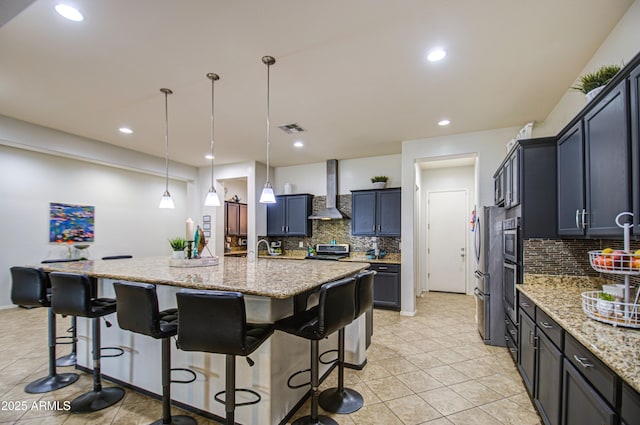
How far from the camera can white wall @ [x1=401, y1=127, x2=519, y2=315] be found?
4320 millimetres

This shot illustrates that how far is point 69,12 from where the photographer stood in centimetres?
210

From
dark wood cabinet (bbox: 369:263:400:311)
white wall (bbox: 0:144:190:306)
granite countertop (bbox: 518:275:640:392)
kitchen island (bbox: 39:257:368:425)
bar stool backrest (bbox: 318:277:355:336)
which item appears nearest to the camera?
granite countertop (bbox: 518:275:640:392)

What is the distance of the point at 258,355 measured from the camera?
2016 millimetres

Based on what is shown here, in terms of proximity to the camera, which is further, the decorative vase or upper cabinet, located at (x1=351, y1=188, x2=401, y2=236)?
upper cabinet, located at (x1=351, y1=188, x2=401, y2=236)

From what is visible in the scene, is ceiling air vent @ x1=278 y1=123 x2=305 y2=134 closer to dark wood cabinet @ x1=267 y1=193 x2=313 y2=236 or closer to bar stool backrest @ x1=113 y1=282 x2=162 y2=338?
dark wood cabinet @ x1=267 y1=193 x2=313 y2=236

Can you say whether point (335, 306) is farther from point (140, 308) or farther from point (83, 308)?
point (83, 308)

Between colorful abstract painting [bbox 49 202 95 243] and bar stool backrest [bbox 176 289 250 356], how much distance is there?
5.32 meters

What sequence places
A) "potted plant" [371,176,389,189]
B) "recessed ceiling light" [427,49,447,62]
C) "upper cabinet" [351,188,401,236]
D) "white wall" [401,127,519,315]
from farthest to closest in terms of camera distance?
"potted plant" [371,176,389,189], "upper cabinet" [351,188,401,236], "white wall" [401,127,519,315], "recessed ceiling light" [427,49,447,62]

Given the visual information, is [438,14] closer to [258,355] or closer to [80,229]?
[258,355]

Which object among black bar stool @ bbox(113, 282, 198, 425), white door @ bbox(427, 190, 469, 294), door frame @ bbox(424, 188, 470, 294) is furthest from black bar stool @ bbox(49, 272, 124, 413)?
white door @ bbox(427, 190, 469, 294)

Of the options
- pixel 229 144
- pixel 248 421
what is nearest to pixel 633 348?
pixel 248 421

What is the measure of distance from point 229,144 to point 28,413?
410cm

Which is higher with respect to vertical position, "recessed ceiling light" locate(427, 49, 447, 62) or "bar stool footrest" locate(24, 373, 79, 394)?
"recessed ceiling light" locate(427, 49, 447, 62)

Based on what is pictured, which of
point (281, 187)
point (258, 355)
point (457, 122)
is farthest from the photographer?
point (281, 187)
